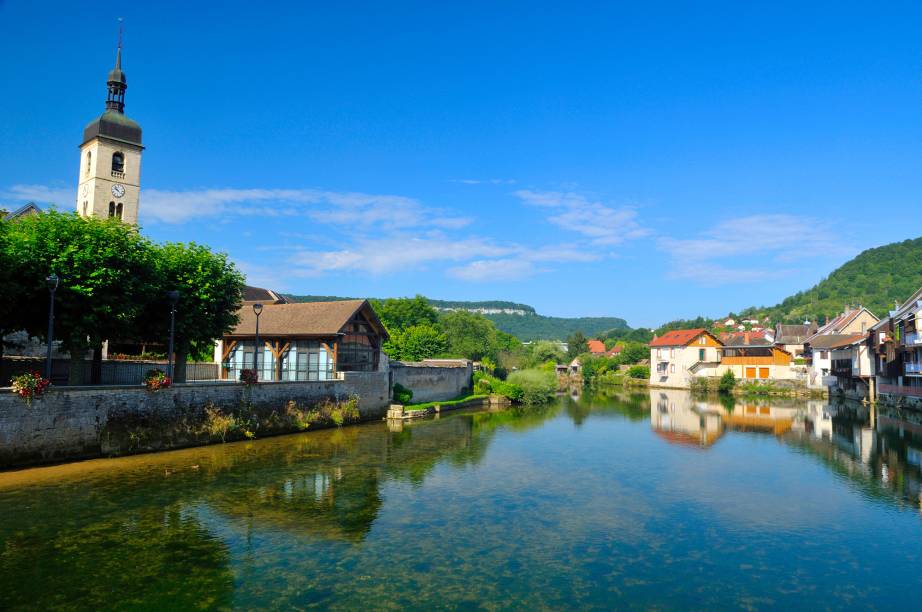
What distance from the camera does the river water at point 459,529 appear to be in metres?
11.2

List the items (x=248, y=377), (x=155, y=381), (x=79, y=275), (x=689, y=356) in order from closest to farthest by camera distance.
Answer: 1. (x=79, y=275)
2. (x=155, y=381)
3. (x=248, y=377)
4. (x=689, y=356)

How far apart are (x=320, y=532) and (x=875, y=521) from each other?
15.4m

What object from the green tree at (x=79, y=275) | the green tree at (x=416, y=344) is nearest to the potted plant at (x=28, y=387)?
the green tree at (x=79, y=275)

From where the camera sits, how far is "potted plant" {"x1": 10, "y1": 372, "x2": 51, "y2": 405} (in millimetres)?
18859

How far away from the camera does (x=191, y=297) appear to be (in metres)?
28.0

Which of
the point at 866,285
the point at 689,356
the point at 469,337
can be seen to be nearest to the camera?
the point at 689,356

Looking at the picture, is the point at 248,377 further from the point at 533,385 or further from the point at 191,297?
the point at 533,385

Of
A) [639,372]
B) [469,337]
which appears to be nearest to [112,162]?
[469,337]

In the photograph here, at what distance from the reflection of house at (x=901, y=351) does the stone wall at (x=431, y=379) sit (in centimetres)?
3656

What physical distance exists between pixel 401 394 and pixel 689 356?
151 ft

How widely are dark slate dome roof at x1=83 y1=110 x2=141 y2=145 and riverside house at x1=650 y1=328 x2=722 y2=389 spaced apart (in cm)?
6391

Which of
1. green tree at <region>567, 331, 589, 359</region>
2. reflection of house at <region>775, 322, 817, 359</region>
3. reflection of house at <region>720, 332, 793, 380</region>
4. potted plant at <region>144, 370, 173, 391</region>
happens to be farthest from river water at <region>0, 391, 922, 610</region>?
green tree at <region>567, 331, 589, 359</region>

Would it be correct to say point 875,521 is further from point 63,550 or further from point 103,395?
point 103,395

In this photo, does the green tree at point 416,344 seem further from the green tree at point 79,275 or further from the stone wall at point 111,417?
the green tree at point 79,275
